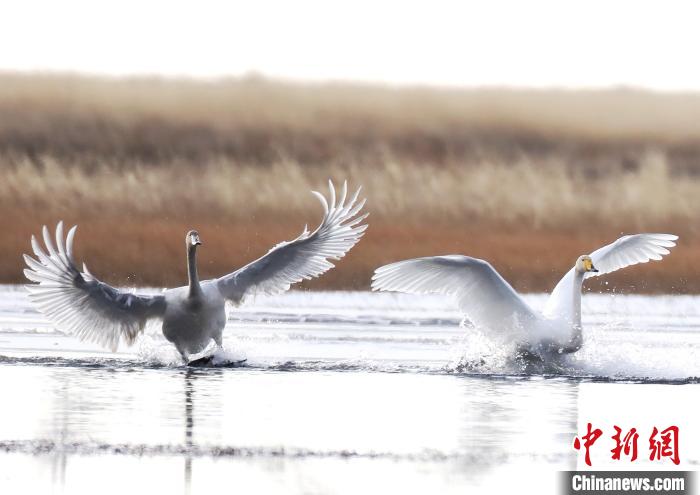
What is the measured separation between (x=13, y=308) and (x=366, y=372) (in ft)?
39.3

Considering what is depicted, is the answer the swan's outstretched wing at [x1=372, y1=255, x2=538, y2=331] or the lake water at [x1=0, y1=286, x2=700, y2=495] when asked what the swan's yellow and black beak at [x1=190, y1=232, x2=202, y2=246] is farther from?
the swan's outstretched wing at [x1=372, y1=255, x2=538, y2=331]

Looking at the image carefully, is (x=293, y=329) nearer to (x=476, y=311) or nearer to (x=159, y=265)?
(x=476, y=311)

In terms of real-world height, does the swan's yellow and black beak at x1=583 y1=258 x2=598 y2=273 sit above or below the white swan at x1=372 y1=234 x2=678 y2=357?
above

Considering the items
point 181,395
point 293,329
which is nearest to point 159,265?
point 293,329

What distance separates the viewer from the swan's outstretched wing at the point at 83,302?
15.9 metres

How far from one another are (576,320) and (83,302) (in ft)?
15.3

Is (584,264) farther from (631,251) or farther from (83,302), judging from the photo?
(83,302)

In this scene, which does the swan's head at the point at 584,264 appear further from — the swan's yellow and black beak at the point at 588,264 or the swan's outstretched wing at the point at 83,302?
the swan's outstretched wing at the point at 83,302

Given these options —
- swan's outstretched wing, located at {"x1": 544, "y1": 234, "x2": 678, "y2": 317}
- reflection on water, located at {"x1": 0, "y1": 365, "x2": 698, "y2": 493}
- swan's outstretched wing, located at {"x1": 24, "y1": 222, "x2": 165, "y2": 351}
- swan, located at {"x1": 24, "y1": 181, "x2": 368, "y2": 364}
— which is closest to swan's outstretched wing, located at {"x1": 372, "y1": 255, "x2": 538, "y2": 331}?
reflection on water, located at {"x1": 0, "y1": 365, "x2": 698, "y2": 493}

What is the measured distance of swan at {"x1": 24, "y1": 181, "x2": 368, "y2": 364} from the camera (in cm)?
1598

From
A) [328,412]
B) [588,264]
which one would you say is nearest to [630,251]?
[588,264]

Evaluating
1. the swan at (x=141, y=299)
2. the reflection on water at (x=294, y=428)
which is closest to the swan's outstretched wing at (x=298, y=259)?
the swan at (x=141, y=299)

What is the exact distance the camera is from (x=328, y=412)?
40.0 ft

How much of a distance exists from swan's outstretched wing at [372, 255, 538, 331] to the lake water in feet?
1.67
